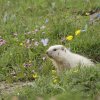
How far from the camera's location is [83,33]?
9.62 meters

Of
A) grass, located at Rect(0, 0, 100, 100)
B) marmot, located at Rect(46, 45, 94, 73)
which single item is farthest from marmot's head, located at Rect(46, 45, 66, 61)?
grass, located at Rect(0, 0, 100, 100)

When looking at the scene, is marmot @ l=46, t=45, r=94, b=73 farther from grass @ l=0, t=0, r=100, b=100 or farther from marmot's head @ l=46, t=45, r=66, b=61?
grass @ l=0, t=0, r=100, b=100

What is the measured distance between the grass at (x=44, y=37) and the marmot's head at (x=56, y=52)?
0.23 meters

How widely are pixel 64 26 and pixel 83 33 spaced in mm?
452

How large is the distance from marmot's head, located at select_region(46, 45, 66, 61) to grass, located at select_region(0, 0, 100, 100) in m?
0.23

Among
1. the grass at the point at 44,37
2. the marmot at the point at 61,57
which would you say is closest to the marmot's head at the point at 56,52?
the marmot at the point at 61,57

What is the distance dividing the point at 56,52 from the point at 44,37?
3.98 ft

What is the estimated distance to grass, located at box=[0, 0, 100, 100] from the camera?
6.27 m

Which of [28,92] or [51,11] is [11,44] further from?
[28,92]

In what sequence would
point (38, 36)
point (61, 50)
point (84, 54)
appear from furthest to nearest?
point (38, 36), point (84, 54), point (61, 50)

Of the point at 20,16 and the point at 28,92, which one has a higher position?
the point at 20,16

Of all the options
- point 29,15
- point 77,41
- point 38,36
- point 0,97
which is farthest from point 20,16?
point 0,97

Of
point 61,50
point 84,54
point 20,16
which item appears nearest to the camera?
point 61,50

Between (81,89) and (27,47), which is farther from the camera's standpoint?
(27,47)
